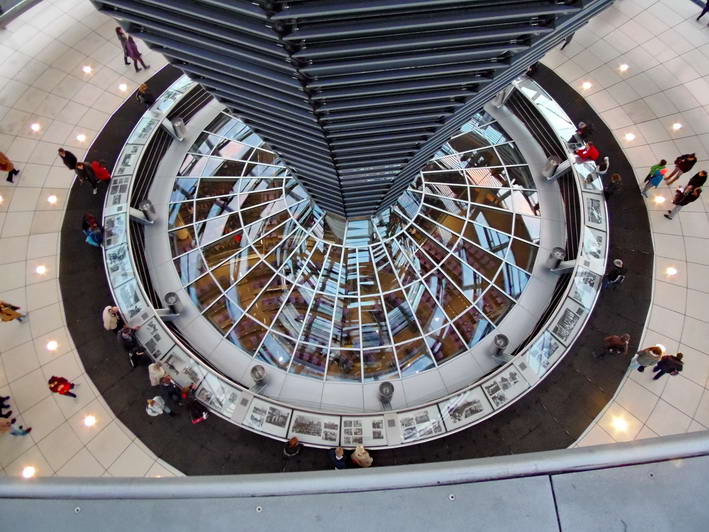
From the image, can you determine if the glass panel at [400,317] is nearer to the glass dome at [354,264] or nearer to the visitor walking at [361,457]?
the glass dome at [354,264]

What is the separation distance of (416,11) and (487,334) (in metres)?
11.3

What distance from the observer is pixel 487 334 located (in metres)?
15.2

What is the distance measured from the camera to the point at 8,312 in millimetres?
14430

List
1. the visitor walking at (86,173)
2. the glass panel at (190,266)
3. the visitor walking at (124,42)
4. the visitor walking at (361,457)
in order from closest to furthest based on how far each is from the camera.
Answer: the visitor walking at (361,457) < the glass panel at (190,266) < the visitor walking at (86,173) < the visitor walking at (124,42)

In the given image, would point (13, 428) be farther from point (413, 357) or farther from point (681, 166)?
point (681, 166)

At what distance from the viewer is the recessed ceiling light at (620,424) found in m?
13.5

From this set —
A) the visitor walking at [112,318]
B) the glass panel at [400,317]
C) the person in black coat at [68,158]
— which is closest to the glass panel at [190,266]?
the visitor walking at [112,318]

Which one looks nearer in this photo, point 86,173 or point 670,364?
point 670,364

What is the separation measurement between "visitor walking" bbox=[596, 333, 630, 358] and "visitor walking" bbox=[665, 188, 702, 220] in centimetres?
583

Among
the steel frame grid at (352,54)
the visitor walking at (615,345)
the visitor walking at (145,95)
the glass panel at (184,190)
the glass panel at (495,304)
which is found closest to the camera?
the steel frame grid at (352,54)

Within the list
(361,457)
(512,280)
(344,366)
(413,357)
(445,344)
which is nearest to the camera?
(361,457)

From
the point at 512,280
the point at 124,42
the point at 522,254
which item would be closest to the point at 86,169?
the point at 124,42

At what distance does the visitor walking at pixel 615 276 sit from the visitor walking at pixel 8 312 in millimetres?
20234

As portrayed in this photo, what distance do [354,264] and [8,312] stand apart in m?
11.5
